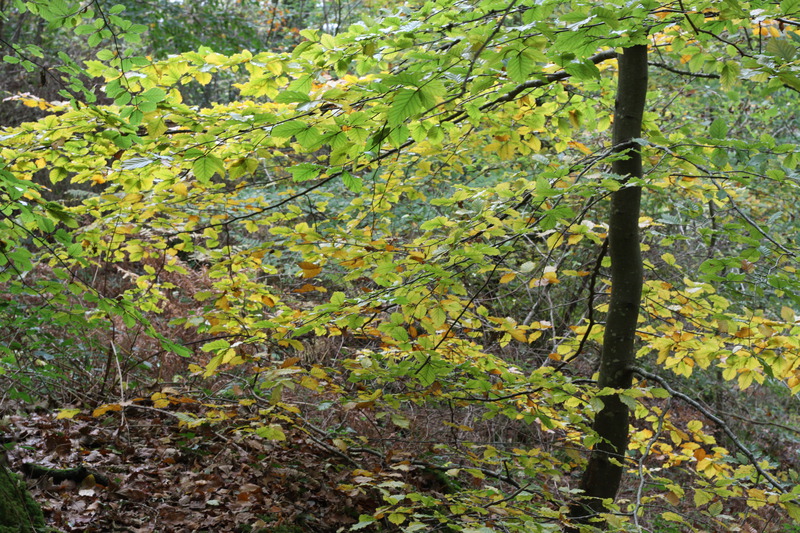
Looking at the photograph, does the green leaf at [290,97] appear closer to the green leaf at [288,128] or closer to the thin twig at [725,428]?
the green leaf at [288,128]

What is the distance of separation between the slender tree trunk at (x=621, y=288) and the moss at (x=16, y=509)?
248cm

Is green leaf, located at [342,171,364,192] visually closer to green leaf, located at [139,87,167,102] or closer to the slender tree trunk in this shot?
green leaf, located at [139,87,167,102]

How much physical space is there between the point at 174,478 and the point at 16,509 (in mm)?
1801

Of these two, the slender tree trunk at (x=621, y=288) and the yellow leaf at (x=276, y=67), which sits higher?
the yellow leaf at (x=276, y=67)

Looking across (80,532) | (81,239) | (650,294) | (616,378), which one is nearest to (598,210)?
(650,294)

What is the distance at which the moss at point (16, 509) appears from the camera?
6.57 ft

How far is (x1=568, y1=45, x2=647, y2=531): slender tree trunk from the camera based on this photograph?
3139mm

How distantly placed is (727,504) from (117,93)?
7.77 m

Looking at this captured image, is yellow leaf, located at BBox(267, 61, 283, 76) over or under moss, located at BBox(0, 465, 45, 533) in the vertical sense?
over

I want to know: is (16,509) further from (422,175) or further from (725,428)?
(725,428)

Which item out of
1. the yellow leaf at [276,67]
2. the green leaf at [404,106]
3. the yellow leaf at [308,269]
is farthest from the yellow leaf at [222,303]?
the green leaf at [404,106]

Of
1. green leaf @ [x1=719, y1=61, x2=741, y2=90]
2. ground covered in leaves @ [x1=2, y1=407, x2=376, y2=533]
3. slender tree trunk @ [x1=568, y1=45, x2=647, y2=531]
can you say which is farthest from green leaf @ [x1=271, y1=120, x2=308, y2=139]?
ground covered in leaves @ [x1=2, y1=407, x2=376, y2=533]

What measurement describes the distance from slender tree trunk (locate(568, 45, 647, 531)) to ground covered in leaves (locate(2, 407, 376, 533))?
1570 millimetres

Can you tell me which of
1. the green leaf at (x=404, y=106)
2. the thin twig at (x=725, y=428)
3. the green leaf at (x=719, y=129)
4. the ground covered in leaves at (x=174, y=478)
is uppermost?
the green leaf at (x=404, y=106)
